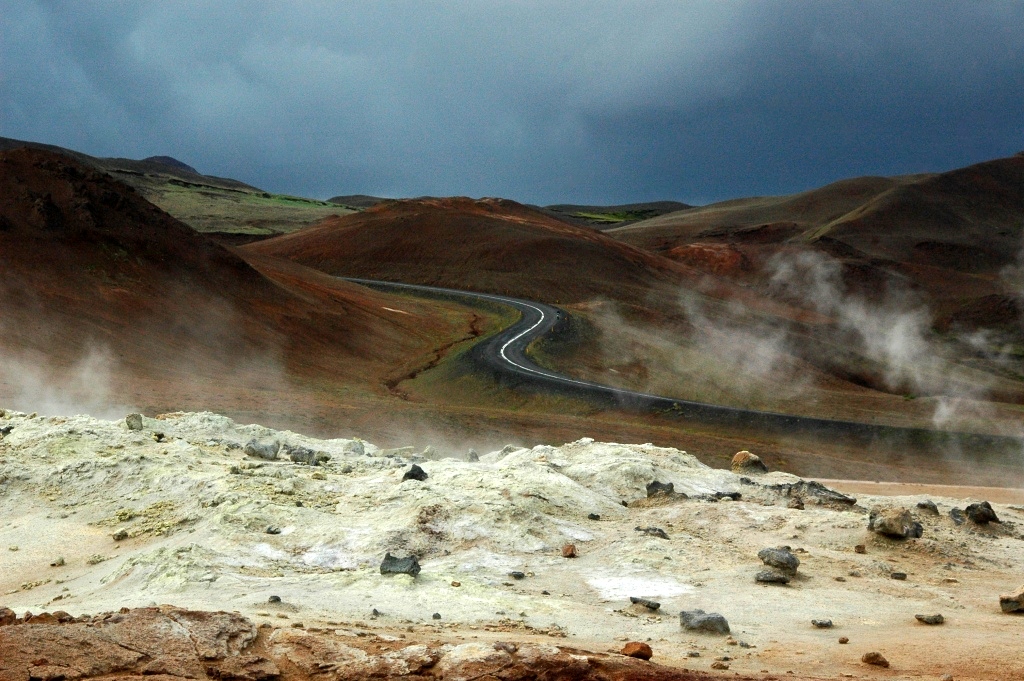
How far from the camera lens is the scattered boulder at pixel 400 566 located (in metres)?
9.75

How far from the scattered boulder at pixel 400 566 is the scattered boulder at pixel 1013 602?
6501mm

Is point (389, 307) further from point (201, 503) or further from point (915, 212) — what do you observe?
point (915, 212)

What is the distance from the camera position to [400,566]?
32.1 feet

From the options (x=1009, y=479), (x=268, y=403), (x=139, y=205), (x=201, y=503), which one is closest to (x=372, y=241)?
(x=139, y=205)

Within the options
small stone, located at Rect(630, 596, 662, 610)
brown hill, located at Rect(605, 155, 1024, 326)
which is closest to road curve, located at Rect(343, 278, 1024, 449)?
small stone, located at Rect(630, 596, 662, 610)

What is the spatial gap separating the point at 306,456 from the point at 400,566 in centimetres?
622

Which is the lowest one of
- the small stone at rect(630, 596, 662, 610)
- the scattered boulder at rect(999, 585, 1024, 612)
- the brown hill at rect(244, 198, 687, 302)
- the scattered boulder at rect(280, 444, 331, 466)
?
the small stone at rect(630, 596, 662, 610)

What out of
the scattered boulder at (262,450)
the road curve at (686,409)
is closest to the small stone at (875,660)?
the scattered boulder at (262,450)

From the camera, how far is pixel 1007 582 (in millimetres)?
11305

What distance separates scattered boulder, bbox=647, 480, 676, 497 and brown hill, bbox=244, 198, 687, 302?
6275cm

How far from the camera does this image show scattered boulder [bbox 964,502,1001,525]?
14320 millimetres

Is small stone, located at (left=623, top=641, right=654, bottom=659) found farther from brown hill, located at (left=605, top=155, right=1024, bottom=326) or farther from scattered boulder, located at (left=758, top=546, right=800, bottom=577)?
brown hill, located at (left=605, top=155, right=1024, bottom=326)

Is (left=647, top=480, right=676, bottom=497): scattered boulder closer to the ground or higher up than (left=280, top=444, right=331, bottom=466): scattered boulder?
higher up

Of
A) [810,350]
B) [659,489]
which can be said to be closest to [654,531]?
[659,489]
